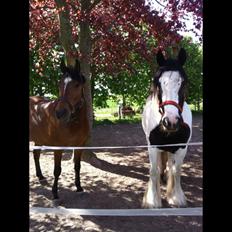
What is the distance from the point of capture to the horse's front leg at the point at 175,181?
4.48 metres

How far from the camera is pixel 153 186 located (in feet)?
14.8

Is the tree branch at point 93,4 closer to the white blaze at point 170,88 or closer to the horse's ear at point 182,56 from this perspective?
the horse's ear at point 182,56

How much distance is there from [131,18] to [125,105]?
1461 cm

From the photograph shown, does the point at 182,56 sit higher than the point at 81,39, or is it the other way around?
the point at 81,39

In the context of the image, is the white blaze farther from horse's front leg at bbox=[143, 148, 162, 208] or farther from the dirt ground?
the dirt ground

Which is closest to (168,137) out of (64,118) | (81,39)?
(64,118)

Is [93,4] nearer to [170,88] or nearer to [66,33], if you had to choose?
[66,33]

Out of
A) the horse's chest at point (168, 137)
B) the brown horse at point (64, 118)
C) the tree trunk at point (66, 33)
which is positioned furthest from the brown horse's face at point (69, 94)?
the tree trunk at point (66, 33)

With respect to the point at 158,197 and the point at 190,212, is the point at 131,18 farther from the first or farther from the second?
the point at 190,212

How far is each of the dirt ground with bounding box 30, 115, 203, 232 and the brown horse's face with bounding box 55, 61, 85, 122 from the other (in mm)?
1306

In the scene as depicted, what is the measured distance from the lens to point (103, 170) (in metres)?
6.50

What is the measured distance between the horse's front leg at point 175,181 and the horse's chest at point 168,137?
0.42 ft

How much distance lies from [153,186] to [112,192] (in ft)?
2.91
